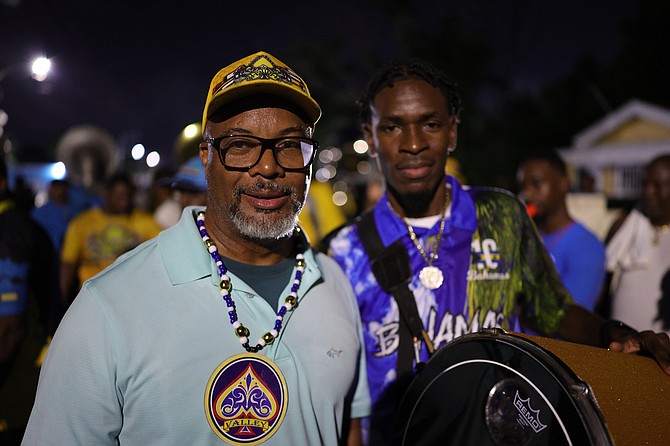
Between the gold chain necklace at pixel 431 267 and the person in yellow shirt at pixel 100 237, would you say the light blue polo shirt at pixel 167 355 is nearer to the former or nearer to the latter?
the gold chain necklace at pixel 431 267

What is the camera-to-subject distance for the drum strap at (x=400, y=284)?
257 centimetres

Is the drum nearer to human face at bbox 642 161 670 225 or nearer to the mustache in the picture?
the mustache

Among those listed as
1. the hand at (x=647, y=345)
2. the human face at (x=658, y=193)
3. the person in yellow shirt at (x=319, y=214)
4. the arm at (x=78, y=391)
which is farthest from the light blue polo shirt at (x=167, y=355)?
the person in yellow shirt at (x=319, y=214)

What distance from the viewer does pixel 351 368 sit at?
7.06ft

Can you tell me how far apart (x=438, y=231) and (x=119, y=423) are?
5.61 feet

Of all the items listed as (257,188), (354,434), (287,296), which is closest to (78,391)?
(287,296)

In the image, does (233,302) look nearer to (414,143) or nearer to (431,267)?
(431,267)

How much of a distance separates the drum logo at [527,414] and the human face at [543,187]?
3447 millimetres

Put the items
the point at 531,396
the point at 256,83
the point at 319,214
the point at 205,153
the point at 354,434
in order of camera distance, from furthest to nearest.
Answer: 1. the point at 319,214
2. the point at 354,434
3. the point at 205,153
4. the point at 256,83
5. the point at 531,396

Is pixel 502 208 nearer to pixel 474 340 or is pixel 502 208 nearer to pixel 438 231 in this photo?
pixel 438 231

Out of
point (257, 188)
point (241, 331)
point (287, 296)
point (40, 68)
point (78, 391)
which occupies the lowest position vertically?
point (78, 391)

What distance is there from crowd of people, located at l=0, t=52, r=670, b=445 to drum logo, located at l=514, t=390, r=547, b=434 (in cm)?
63

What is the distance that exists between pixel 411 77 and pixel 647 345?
1.66 m

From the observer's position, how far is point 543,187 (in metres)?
5.01
